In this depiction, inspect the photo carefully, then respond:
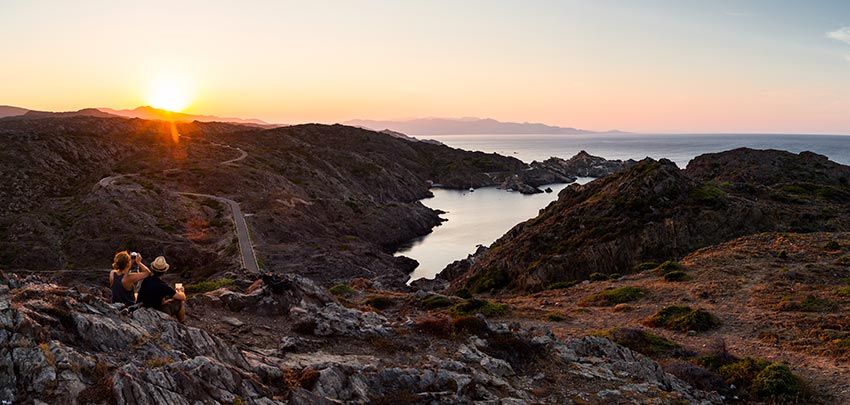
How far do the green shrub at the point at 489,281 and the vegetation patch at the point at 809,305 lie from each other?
23.2 m

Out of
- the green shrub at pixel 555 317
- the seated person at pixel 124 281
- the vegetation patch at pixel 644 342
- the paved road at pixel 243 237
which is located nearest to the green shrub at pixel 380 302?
the green shrub at pixel 555 317

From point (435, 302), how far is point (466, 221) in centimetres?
8693

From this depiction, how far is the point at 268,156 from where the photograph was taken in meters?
138

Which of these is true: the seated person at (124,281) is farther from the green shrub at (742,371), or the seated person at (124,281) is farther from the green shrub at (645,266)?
the green shrub at (645,266)

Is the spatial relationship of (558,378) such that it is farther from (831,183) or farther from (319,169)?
(319,169)

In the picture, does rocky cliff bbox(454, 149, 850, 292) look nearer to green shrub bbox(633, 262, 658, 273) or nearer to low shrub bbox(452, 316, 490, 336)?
green shrub bbox(633, 262, 658, 273)

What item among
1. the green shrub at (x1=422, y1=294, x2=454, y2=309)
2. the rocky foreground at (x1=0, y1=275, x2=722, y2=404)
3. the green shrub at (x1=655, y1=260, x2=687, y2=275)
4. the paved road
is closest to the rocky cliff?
the green shrub at (x1=655, y1=260, x2=687, y2=275)

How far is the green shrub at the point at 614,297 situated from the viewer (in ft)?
108

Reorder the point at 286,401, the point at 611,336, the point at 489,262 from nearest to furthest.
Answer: the point at 286,401, the point at 611,336, the point at 489,262

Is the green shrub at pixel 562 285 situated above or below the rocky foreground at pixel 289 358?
below

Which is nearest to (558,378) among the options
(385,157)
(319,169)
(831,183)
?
(831,183)

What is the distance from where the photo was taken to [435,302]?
101 feet

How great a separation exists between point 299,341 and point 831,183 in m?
99.2

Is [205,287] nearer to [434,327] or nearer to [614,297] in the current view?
[434,327]
